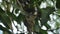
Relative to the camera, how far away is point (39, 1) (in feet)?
1.53

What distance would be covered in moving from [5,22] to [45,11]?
14cm

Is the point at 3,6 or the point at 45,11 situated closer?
the point at 45,11

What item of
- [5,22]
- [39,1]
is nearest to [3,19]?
[5,22]

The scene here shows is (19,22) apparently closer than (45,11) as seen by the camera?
No

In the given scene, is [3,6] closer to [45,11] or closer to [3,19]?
[3,19]

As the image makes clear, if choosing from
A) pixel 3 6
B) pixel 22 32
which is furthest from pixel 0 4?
pixel 22 32

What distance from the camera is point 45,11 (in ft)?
1.20

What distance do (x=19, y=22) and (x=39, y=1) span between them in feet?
0.30

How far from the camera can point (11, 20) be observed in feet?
1.49

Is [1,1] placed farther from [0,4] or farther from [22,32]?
[22,32]

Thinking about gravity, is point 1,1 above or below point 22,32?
above

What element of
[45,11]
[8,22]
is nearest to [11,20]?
[8,22]

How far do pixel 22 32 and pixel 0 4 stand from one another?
115 millimetres

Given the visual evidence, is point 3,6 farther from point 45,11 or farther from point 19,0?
point 45,11
